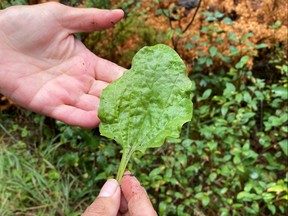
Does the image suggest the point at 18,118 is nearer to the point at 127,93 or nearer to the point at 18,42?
the point at 18,42

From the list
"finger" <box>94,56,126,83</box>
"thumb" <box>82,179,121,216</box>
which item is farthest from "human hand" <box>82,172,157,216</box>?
"finger" <box>94,56,126,83</box>

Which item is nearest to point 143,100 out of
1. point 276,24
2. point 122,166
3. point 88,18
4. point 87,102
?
point 122,166

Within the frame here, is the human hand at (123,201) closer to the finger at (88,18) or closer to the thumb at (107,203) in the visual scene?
the thumb at (107,203)

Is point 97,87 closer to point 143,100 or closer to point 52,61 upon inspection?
point 52,61

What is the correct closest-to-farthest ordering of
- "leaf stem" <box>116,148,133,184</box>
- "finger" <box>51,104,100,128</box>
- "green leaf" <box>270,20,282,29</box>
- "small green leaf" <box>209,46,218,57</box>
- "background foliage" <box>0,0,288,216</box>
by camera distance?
"leaf stem" <box>116,148,133,184</box> < "finger" <box>51,104,100,128</box> < "background foliage" <box>0,0,288,216</box> < "small green leaf" <box>209,46,218,57</box> < "green leaf" <box>270,20,282,29</box>

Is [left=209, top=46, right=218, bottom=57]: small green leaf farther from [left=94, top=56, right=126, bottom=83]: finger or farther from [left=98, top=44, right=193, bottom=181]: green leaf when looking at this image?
[left=98, top=44, right=193, bottom=181]: green leaf

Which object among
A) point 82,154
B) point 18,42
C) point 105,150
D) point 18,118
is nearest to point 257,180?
point 105,150

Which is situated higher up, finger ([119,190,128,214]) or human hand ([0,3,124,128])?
human hand ([0,3,124,128])
